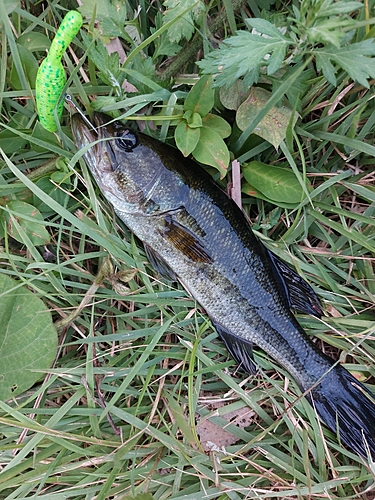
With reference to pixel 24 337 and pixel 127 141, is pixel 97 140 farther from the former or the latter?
pixel 24 337

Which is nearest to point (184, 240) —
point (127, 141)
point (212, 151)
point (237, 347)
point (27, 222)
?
point (212, 151)

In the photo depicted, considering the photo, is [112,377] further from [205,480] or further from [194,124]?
[194,124]

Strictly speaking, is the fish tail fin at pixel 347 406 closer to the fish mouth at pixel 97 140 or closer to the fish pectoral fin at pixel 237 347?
the fish pectoral fin at pixel 237 347

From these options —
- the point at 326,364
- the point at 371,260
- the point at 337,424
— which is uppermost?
the point at 371,260

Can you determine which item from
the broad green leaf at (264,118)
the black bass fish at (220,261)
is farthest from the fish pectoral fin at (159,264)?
the broad green leaf at (264,118)

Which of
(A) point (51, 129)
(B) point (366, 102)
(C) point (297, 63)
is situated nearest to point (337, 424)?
(B) point (366, 102)

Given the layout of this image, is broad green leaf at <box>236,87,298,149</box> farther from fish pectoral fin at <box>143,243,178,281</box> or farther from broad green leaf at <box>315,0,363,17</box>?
fish pectoral fin at <box>143,243,178,281</box>
